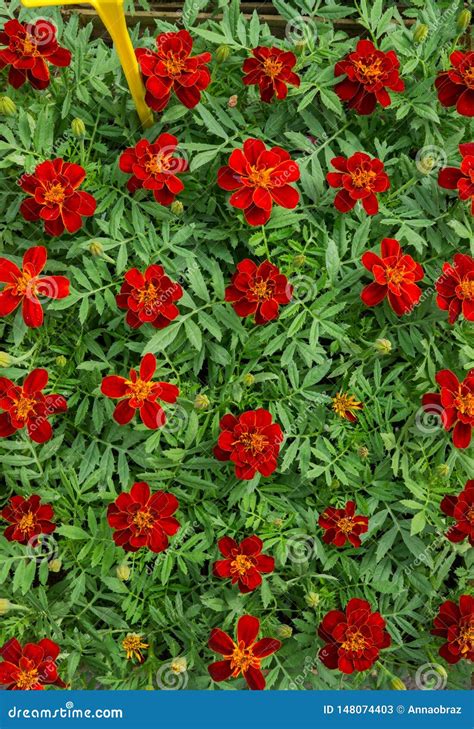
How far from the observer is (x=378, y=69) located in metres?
1.34

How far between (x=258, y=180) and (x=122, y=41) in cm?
33

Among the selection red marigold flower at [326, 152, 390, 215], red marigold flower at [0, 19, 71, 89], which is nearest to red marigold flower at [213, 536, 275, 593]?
red marigold flower at [326, 152, 390, 215]

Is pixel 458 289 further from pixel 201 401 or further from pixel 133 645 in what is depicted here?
→ pixel 133 645

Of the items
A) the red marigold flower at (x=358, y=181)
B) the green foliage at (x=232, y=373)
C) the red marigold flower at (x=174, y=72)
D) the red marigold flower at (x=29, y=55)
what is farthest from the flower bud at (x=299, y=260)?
the red marigold flower at (x=29, y=55)

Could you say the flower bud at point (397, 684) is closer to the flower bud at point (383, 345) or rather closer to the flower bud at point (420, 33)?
the flower bud at point (383, 345)

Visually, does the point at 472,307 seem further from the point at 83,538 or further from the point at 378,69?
the point at 83,538

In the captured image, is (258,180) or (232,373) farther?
(232,373)

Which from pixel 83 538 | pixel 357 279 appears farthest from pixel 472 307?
pixel 83 538

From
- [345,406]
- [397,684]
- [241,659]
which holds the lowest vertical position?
[397,684]

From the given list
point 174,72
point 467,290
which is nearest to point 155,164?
point 174,72

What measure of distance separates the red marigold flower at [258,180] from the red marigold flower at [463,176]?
0.28 m

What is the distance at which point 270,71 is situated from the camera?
1.32m

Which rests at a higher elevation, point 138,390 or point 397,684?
point 138,390

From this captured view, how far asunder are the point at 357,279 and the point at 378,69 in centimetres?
39
